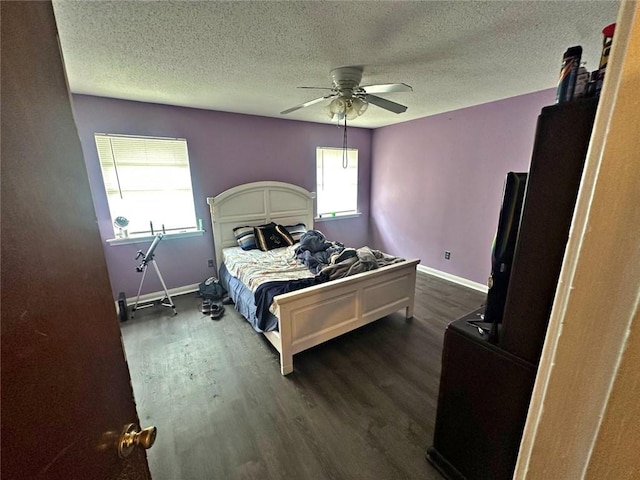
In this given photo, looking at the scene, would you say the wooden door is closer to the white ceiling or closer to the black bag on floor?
the white ceiling

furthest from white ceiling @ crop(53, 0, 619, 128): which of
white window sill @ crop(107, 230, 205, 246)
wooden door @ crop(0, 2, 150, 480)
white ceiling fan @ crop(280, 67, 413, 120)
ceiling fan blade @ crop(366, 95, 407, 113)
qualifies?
white window sill @ crop(107, 230, 205, 246)

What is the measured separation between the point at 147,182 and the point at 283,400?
9.89 ft

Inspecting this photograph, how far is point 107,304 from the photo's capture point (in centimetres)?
67

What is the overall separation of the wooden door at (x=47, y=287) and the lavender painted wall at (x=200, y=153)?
10.2ft

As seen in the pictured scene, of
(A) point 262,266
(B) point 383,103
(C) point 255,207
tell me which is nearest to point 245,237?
(C) point 255,207

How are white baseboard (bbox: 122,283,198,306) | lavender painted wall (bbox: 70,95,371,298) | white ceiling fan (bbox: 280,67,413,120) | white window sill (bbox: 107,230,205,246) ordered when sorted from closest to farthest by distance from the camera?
1. white ceiling fan (bbox: 280,67,413,120)
2. lavender painted wall (bbox: 70,95,371,298)
3. white window sill (bbox: 107,230,205,246)
4. white baseboard (bbox: 122,283,198,306)

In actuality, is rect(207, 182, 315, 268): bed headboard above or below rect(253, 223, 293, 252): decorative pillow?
above

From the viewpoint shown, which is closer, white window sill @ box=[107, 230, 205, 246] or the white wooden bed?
the white wooden bed

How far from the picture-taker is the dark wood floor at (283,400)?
150 cm

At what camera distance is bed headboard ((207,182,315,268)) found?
3760 mm

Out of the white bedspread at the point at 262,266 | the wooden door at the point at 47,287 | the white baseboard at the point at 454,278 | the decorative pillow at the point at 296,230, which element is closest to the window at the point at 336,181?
the decorative pillow at the point at 296,230

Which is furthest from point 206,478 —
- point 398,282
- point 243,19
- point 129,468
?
point 243,19

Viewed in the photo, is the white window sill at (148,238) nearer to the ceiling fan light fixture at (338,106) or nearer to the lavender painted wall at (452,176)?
the ceiling fan light fixture at (338,106)

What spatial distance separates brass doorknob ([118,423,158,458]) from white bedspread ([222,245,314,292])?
175 cm
